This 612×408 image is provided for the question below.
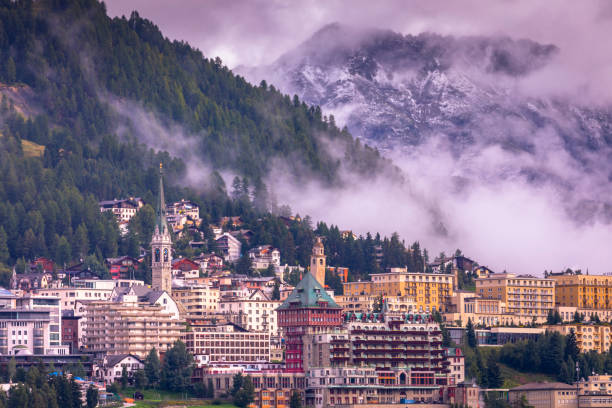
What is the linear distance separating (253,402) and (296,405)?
5.09 metres

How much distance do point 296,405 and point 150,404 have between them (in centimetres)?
1738

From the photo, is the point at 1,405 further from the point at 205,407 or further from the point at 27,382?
the point at 205,407

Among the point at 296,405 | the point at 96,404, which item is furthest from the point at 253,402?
the point at 96,404

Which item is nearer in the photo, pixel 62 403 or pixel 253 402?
pixel 62 403

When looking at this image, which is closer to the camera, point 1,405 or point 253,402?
point 1,405

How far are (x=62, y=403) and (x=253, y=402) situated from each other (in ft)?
80.1

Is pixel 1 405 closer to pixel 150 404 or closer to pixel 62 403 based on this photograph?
pixel 62 403

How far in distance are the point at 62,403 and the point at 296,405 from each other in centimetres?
2902

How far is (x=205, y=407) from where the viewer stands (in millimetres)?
196125

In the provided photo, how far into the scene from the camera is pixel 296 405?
199 metres

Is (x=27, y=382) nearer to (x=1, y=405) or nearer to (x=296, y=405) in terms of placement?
(x=1, y=405)

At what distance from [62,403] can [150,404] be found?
12.8 m

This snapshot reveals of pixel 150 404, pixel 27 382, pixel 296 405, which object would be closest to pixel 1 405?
pixel 27 382

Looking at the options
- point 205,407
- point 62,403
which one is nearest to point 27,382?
point 62,403
